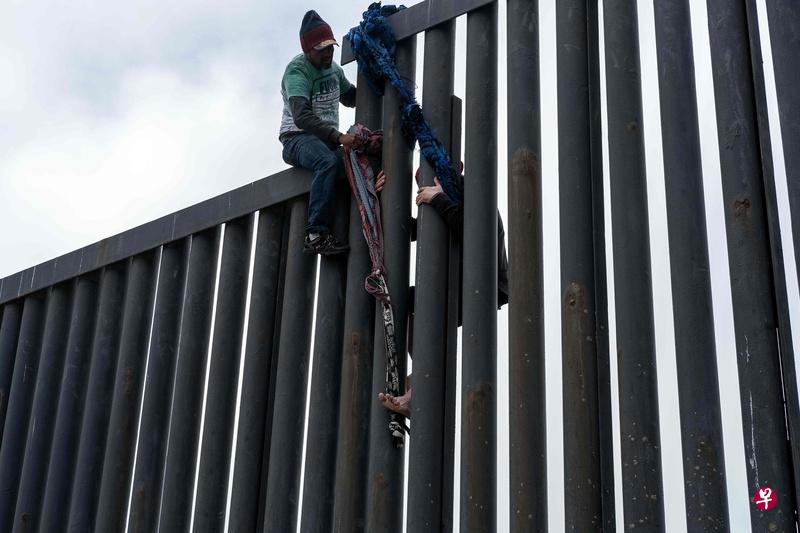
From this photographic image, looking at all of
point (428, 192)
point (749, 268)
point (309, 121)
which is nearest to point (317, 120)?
point (309, 121)

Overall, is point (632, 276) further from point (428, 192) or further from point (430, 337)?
point (428, 192)

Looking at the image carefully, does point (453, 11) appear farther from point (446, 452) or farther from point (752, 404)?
point (752, 404)

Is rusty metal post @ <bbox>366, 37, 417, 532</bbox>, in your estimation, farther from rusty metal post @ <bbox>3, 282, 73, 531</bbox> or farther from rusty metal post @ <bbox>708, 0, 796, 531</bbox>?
rusty metal post @ <bbox>3, 282, 73, 531</bbox>

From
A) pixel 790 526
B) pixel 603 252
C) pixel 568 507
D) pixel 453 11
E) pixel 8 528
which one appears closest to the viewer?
pixel 790 526

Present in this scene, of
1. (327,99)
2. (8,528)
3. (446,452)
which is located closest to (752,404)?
(446,452)

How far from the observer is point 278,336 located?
870cm

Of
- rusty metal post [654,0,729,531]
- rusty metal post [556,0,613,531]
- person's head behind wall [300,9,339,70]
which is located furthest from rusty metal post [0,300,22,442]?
rusty metal post [654,0,729,531]

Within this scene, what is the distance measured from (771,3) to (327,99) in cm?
334

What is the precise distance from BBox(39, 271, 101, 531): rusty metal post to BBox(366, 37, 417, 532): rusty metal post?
286 centimetres

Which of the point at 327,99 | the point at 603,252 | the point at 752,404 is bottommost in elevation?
the point at 752,404

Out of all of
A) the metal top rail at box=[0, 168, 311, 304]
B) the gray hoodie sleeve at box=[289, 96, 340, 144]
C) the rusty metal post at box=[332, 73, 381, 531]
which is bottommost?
the rusty metal post at box=[332, 73, 381, 531]

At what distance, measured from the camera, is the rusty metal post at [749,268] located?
5.87 metres

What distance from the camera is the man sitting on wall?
8406 mm

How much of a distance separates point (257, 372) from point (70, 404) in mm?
2007
